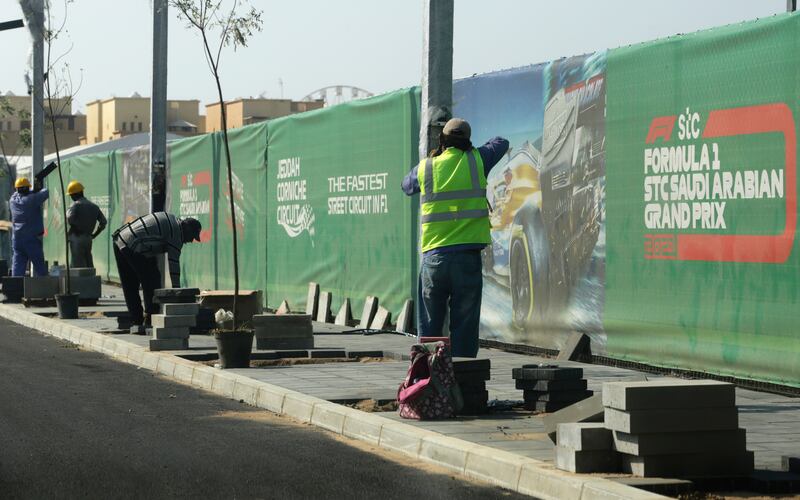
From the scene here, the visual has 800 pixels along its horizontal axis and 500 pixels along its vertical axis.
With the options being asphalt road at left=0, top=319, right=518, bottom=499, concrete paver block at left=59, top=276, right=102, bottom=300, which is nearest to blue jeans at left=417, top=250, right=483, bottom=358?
asphalt road at left=0, top=319, right=518, bottom=499

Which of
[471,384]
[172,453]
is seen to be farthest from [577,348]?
[172,453]

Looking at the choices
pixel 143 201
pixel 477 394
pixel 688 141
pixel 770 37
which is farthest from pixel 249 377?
pixel 143 201

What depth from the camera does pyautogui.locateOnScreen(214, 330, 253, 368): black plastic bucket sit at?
13758mm

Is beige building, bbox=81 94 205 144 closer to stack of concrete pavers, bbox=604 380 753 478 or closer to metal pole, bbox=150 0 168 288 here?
metal pole, bbox=150 0 168 288

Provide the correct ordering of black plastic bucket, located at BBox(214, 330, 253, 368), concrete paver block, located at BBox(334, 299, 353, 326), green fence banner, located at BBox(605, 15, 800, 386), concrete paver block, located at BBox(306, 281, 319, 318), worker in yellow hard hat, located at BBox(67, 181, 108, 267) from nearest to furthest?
green fence banner, located at BBox(605, 15, 800, 386)
black plastic bucket, located at BBox(214, 330, 253, 368)
concrete paver block, located at BBox(334, 299, 353, 326)
concrete paver block, located at BBox(306, 281, 319, 318)
worker in yellow hard hat, located at BBox(67, 181, 108, 267)

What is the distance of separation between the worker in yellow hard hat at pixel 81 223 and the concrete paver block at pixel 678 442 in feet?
57.7

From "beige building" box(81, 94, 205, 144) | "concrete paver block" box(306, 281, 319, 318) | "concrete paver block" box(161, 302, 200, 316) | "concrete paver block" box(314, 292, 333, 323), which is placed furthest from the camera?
"beige building" box(81, 94, 205, 144)

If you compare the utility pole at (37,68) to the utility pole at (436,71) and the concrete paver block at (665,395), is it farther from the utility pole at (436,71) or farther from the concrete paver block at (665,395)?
the concrete paver block at (665,395)

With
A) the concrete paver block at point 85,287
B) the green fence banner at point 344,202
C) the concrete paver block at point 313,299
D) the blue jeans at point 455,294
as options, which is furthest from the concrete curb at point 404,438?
the concrete paver block at point 85,287

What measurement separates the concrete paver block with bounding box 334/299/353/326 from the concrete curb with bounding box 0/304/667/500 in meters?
4.25

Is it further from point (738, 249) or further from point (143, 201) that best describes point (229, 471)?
point (143, 201)

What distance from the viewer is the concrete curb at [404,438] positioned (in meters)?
7.54

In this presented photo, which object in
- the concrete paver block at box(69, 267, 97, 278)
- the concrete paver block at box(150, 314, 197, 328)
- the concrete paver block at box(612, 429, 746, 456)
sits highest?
the concrete paver block at box(69, 267, 97, 278)

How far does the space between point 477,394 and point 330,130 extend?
1045cm
